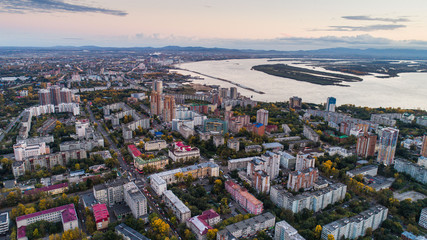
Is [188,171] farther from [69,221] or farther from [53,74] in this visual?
[53,74]

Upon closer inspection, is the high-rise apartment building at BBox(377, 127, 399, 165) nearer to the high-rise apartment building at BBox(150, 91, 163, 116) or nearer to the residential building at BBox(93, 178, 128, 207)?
the residential building at BBox(93, 178, 128, 207)

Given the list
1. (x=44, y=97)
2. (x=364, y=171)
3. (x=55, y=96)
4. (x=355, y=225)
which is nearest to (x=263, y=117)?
(x=364, y=171)

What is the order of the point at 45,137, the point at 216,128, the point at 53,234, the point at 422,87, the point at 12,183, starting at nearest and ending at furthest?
the point at 53,234
the point at 12,183
the point at 45,137
the point at 216,128
the point at 422,87

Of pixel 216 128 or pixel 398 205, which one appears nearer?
pixel 398 205

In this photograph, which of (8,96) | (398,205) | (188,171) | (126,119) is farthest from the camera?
(8,96)

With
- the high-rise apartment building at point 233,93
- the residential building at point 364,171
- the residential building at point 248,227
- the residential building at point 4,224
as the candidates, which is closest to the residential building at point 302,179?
the residential building at point 364,171

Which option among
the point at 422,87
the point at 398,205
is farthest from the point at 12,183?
the point at 422,87

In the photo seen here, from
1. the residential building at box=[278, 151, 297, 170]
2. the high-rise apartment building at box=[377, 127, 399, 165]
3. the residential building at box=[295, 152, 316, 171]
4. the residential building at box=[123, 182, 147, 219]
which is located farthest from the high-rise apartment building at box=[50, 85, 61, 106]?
the high-rise apartment building at box=[377, 127, 399, 165]
